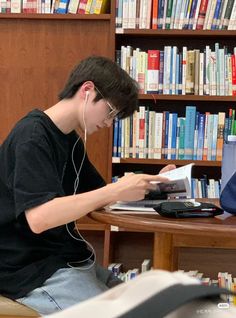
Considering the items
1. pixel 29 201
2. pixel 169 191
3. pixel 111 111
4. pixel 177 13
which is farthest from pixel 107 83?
pixel 177 13

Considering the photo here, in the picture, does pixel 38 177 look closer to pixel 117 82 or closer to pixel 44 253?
pixel 44 253

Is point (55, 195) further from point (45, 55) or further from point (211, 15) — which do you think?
point (211, 15)

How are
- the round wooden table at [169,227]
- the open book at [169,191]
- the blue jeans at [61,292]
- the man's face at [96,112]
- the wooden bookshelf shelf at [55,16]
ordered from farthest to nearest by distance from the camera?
1. the wooden bookshelf shelf at [55,16]
2. the man's face at [96,112]
3. the open book at [169,191]
4. the blue jeans at [61,292]
5. the round wooden table at [169,227]

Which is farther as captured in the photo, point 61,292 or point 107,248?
point 107,248

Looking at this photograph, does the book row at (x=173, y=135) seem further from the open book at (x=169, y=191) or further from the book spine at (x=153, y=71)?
the open book at (x=169, y=191)

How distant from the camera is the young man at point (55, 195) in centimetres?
134

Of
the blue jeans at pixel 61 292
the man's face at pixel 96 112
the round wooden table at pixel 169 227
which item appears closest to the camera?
the round wooden table at pixel 169 227

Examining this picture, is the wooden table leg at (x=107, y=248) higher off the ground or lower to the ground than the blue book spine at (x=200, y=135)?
lower

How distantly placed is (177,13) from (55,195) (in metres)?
1.64

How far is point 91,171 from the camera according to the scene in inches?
72.7

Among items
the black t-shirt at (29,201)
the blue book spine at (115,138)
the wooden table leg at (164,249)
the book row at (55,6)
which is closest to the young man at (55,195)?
the black t-shirt at (29,201)

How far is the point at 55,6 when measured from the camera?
8.87 ft

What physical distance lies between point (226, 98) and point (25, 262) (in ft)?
5.16

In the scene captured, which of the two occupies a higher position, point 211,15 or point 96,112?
point 211,15
